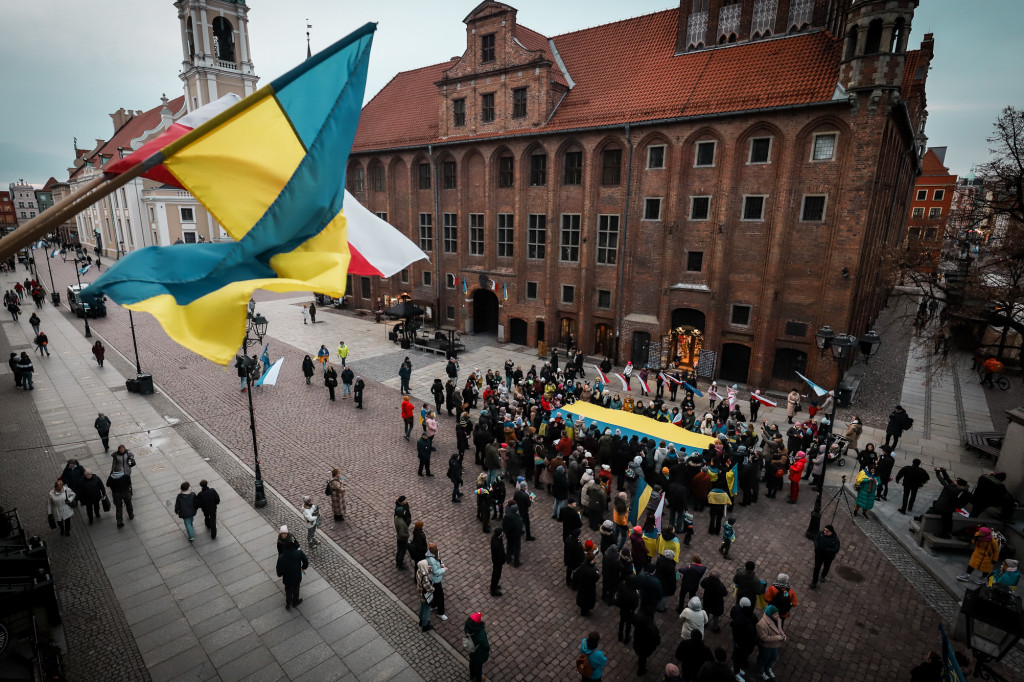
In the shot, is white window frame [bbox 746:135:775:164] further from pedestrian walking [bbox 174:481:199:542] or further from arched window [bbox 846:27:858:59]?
pedestrian walking [bbox 174:481:199:542]

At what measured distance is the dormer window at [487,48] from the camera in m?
29.7

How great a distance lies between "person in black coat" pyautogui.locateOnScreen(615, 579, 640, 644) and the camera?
29.7ft

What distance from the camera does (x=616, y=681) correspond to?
338 inches

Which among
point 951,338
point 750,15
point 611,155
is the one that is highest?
point 750,15

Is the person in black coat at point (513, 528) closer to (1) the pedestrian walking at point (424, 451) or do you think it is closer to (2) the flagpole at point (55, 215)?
(1) the pedestrian walking at point (424, 451)

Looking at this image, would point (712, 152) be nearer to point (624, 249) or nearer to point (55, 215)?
point (624, 249)

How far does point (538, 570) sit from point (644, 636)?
3.35 meters

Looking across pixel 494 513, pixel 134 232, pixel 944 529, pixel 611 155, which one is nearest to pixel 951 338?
pixel 944 529

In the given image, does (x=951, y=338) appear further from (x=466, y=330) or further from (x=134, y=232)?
(x=134, y=232)

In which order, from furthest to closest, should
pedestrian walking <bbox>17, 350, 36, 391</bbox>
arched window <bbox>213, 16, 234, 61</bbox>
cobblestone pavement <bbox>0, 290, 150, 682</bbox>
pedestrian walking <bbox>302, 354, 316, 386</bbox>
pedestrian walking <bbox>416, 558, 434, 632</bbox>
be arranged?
arched window <bbox>213, 16, 234, 61</bbox>, pedestrian walking <bbox>302, 354, 316, 386</bbox>, pedestrian walking <bbox>17, 350, 36, 391</bbox>, pedestrian walking <bbox>416, 558, 434, 632</bbox>, cobblestone pavement <bbox>0, 290, 150, 682</bbox>

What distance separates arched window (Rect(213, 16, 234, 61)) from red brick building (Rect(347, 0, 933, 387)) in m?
35.4

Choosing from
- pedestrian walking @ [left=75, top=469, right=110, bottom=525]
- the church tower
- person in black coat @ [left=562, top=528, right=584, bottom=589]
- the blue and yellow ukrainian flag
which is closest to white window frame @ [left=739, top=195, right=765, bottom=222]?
the blue and yellow ukrainian flag

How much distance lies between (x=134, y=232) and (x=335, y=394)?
61.7 meters


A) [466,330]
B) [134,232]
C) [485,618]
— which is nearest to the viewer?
[485,618]
